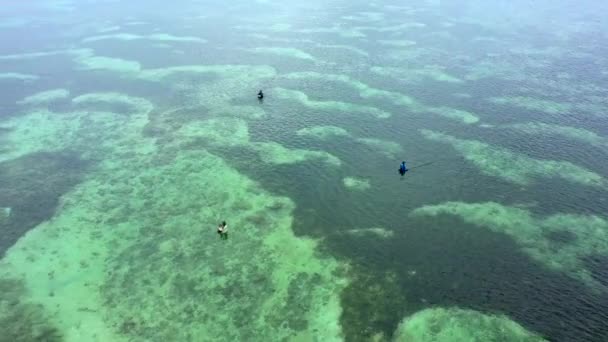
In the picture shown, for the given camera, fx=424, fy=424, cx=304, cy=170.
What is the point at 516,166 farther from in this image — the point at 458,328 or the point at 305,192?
the point at 458,328

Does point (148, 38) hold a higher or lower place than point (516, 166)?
higher

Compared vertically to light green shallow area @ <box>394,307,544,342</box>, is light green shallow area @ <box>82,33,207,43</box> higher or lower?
higher

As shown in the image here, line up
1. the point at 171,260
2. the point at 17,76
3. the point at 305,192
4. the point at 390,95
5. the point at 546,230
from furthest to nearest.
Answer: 1. the point at 17,76
2. the point at 390,95
3. the point at 305,192
4. the point at 546,230
5. the point at 171,260

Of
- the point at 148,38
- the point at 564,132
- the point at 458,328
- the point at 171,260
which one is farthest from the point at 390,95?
the point at 148,38

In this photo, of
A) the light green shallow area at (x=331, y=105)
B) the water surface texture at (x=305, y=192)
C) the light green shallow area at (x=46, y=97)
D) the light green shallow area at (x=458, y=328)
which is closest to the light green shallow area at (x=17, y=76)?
the water surface texture at (x=305, y=192)

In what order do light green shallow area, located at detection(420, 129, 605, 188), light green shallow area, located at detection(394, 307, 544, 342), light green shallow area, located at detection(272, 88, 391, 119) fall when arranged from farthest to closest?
1. light green shallow area, located at detection(272, 88, 391, 119)
2. light green shallow area, located at detection(420, 129, 605, 188)
3. light green shallow area, located at detection(394, 307, 544, 342)

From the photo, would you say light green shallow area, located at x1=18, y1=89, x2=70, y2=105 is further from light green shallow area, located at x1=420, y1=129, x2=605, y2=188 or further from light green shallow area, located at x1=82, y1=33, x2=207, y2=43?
light green shallow area, located at x1=420, y1=129, x2=605, y2=188

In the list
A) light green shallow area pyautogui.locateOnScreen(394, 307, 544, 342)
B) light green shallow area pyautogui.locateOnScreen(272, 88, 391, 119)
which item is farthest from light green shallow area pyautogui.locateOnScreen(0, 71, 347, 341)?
light green shallow area pyautogui.locateOnScreen(272, 88, 391, 119)
